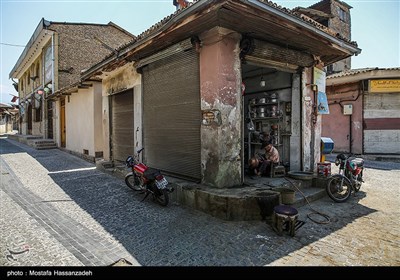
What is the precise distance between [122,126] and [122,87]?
1.59 meters

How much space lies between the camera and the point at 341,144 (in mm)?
14891

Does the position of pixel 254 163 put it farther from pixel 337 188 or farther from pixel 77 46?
pixel 77 46

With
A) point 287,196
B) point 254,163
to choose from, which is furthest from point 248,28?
point 287,196

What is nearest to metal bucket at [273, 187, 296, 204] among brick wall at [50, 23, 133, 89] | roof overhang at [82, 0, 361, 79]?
roof overhang at [82, 0, 361, 79]

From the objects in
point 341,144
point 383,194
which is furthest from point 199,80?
point 341,144

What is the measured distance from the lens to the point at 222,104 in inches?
209

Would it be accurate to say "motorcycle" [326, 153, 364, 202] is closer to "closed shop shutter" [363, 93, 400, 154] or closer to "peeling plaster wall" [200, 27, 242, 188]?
"peeling plaster wall" [200, 27, 242, 188]

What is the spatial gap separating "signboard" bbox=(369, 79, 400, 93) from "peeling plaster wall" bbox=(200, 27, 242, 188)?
11.8 metres

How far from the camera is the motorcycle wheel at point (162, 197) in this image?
552 centimetres

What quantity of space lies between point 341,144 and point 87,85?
15120 mm

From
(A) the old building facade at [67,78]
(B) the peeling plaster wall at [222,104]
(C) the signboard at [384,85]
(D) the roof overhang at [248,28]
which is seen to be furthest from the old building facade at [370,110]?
(A) the old building facade at [67,78]

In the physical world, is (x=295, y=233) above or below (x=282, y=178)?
below

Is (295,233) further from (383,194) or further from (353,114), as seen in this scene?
(353,114)

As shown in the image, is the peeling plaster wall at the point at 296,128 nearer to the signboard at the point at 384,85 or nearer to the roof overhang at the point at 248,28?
the roof overhang at the point at 248,28
